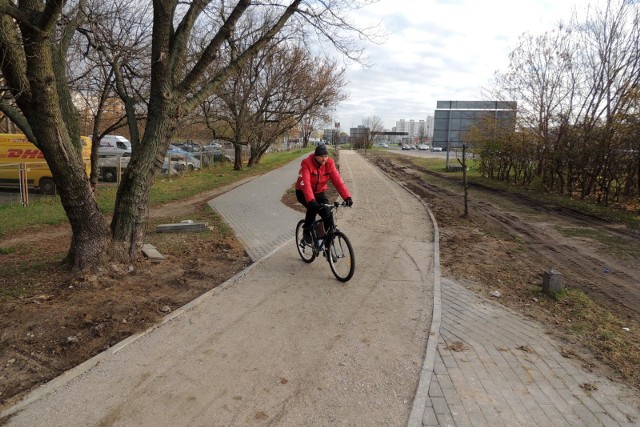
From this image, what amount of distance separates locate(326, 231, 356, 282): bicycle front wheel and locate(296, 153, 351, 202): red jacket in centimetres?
68

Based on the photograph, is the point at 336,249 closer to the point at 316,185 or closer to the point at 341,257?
the point at 341,257

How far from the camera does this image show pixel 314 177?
6223 mm

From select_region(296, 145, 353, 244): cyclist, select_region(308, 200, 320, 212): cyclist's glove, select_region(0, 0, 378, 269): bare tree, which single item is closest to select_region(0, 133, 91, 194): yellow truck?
select_region(0, 0, 378, 269): bare tree

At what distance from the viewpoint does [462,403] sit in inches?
122

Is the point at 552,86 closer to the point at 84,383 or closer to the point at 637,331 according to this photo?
the point at 637,331

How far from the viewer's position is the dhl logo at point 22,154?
1573 cm

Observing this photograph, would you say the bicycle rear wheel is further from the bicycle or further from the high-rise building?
the high-rise building

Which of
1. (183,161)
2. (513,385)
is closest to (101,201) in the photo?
(513,385)

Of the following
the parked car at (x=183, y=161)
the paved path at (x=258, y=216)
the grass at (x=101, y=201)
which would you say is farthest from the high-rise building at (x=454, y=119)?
the parked car at (x=183, y=161)

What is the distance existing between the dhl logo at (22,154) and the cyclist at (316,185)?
1406 cm

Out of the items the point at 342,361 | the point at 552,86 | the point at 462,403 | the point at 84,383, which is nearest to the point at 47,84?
the point at 84,383

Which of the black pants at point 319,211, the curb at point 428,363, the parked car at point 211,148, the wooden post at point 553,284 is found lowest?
the curb at point 428,363

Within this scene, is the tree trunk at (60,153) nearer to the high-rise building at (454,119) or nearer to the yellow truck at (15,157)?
the yellow truck at (15,157)

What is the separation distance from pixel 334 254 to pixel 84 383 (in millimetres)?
3428
